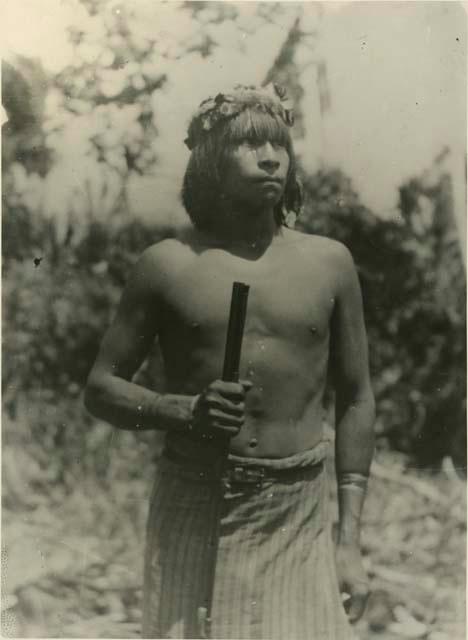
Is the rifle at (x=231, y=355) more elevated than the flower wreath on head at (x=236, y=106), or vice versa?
the flower wreath on head at (x=236, y=106)

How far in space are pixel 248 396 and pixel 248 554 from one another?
1.14ft

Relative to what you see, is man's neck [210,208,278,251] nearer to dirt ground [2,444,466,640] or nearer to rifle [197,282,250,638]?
rifle [197,282,250,638]

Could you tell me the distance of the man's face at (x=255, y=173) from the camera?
2131 millimetres

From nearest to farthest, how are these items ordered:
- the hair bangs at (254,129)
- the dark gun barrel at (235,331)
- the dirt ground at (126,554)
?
the dark gun barrel at (235,331) → the hair bangs at (254,129) → the dirt ground at (126,554)

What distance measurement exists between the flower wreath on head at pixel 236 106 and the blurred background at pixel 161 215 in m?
0.04

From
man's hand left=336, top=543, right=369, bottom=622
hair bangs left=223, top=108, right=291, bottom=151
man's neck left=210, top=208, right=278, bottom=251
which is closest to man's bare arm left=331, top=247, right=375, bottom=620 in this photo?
man's hand left=336, top=543, right=369, bottom=622

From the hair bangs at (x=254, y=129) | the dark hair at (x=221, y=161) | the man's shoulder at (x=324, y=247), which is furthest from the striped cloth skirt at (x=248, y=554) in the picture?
the hair bangs at (x=254, y=129)

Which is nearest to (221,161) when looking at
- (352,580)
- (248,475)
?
(248,475)

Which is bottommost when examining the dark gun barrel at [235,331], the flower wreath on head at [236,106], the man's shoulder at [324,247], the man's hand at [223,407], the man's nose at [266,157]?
the man's hand at [223,407]

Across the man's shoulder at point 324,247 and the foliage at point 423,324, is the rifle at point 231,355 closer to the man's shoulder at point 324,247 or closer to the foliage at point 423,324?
the man's shoulder at point 324,247

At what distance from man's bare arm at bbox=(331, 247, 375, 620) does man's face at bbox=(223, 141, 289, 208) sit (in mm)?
233

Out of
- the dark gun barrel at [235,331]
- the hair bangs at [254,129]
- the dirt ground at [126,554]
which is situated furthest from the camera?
the dirt ground at [126,554]

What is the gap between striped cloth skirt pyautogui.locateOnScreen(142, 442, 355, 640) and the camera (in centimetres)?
210

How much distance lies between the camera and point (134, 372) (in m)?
2.18
